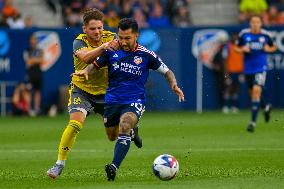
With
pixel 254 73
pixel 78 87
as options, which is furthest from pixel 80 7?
pixel 78 87

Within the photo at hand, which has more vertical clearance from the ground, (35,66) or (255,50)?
(255,50)

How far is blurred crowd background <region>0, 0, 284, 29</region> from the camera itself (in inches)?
1201

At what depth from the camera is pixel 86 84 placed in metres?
14.1

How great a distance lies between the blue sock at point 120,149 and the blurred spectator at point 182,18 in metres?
18.9

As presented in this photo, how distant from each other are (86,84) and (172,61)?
15872mm

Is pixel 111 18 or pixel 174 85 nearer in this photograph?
pixel 174 85

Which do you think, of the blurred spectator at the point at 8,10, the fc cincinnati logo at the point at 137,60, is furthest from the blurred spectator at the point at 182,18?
the fc cincinnati logo at the point at 137,60

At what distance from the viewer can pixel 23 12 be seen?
31797 mm

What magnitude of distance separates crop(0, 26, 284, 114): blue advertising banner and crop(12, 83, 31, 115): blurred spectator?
40 centimetres

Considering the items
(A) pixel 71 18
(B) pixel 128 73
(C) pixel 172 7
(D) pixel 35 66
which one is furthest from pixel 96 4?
(B) pixel 128 73

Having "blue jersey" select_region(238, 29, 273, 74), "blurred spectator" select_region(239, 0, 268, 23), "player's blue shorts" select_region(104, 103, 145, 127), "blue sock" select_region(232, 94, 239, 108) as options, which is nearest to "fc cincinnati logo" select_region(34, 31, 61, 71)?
"blue sock" select_region(232, 94, 239, 108)

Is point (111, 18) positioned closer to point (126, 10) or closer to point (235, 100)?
point (126, 10)

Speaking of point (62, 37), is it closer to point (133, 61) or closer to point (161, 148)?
point (161, 148)

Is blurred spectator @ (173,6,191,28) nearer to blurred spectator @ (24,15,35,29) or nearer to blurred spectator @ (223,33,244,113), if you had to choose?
blurred spectator @ (223,33,244,113)
